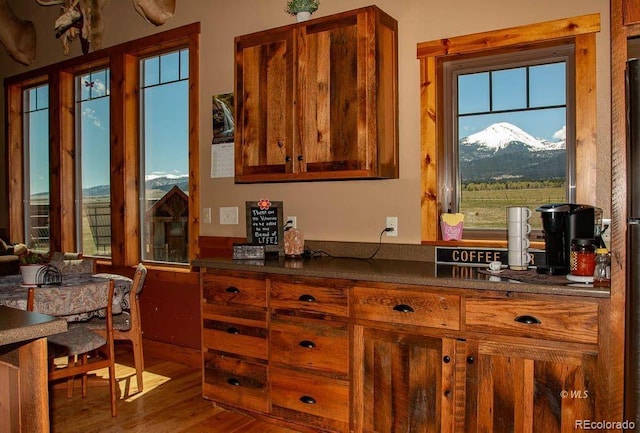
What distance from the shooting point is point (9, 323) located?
4.78 feet

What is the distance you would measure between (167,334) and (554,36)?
11.1ft

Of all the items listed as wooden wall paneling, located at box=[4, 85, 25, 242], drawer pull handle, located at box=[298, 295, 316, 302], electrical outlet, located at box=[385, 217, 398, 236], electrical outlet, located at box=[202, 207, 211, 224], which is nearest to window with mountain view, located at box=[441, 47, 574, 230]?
electrical outlet, located at box=[385, 217, 398, 236]

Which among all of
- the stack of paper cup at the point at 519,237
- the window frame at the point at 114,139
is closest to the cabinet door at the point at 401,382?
the stack of paper cup at the point at 519,237

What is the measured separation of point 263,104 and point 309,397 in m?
1.72

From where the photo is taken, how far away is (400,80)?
312 centimetres

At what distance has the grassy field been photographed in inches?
111

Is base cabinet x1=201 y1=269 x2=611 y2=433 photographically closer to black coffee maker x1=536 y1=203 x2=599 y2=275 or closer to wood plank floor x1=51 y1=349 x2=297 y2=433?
wood plank floor x1=51 y1=349 x2=297 y2=433

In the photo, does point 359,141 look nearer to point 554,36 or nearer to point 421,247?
point 421,247

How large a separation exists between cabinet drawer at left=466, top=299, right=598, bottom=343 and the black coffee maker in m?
0.28

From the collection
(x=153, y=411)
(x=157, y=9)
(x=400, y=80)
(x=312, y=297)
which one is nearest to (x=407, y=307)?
(x=312, y=297)

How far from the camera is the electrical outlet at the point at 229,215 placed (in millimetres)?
3877

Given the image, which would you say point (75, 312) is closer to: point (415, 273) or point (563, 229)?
point (415, 273)

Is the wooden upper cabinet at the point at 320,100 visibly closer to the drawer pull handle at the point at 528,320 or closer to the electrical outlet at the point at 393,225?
the electrical outlet at the point at 393,225

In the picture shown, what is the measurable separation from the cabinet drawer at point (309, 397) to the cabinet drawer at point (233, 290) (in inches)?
15.5
